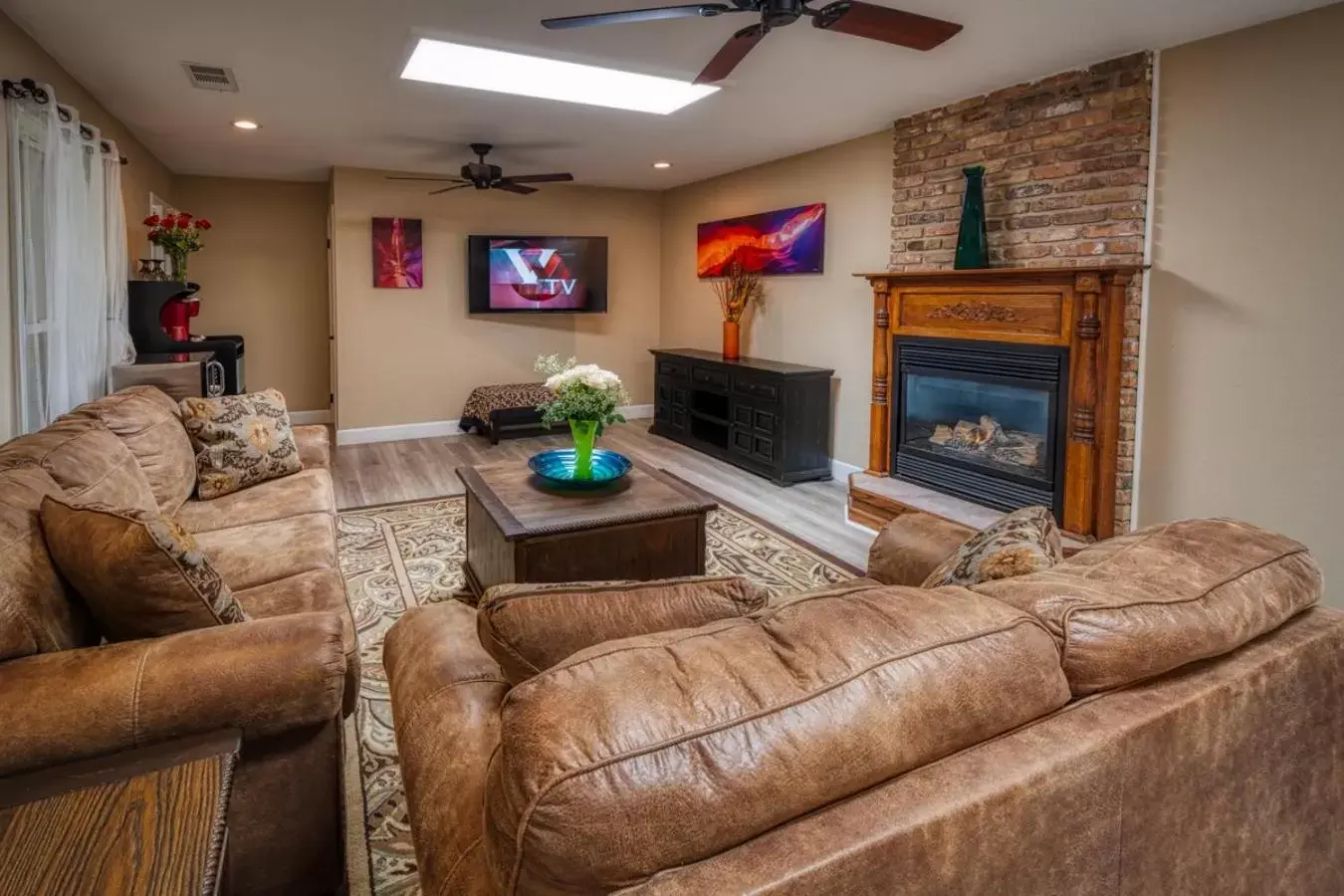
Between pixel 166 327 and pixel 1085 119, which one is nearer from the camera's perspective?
pixel 1085 119

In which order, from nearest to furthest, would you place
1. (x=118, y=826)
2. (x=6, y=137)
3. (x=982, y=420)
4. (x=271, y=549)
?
(x=118, y=826) → (x=271, y=549) → (x=6, y=137) → (x=982, y=420)

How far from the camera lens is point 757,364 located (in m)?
6.04

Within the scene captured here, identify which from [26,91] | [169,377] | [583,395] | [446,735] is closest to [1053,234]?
[583,395]

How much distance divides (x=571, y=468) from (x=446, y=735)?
2265 mm

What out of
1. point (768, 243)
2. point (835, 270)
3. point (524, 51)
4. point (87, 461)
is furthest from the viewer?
point (768, 243)

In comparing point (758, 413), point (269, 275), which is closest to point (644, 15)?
point (758, 413)

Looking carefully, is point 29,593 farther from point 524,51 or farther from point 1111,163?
point 1111,163

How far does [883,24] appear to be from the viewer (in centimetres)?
275

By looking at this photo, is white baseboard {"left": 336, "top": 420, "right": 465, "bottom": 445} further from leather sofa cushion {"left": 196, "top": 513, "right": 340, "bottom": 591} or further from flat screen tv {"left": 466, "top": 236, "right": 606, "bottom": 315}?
leather sofa cushion {"left": 196, "top": 513, "right": 340, "bottom": 591}

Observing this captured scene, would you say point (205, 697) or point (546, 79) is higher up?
point (546, 79)

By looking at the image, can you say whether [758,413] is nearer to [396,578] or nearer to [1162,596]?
[396,578]

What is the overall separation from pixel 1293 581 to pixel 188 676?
6.13 feet

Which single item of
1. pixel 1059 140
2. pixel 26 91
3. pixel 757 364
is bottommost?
pixel 757 364

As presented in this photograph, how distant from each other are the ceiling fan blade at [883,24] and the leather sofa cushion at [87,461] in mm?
2519
